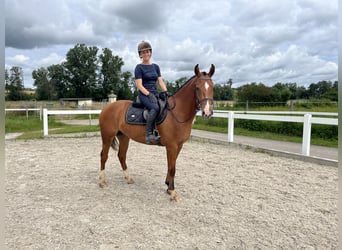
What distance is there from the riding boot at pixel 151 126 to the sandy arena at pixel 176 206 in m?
0.91

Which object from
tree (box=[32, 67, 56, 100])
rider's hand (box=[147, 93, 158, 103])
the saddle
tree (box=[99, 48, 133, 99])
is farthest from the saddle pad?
tree (box=[32, 67, 56, 100])

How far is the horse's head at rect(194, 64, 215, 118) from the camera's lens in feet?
11.0

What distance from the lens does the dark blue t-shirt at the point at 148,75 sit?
3.93 m

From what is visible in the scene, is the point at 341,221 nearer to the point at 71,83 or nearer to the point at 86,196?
the point at 86,196

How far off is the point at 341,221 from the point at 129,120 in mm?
3537

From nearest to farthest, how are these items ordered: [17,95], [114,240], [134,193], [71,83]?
1. [114,240]
2. [134,193]
3. [17,95]
4. [71,83]

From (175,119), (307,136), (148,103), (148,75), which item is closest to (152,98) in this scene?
(148,103)

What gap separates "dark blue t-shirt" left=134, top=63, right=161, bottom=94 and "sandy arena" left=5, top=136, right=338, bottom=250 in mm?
1757

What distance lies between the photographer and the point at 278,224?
9.76 ft

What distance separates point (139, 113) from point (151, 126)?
1.27ft

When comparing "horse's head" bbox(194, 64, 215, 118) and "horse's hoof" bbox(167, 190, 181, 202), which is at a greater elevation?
"horse's head" bbox(194, 64, 215, 118)

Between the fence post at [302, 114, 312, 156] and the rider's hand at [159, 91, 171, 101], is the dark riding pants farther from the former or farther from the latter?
the fence post at [302, 114, 312, 156]

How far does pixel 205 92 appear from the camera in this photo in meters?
3.40

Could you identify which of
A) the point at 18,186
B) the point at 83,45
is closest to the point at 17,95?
the point at 83,45
